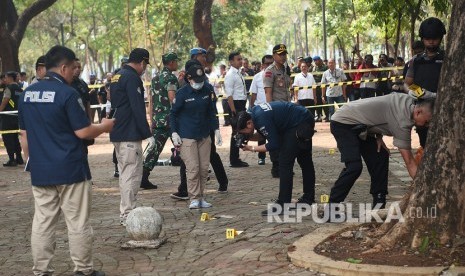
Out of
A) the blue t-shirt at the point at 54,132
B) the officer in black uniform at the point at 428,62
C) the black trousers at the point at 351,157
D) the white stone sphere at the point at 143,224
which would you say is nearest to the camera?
the blue t-shirt at the point at 54,132

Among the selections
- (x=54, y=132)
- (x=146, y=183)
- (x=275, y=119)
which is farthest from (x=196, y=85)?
(x=54, y=132)

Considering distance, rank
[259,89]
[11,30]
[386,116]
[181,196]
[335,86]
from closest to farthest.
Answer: [386,116] < [181,196] < [259,89] < [335,86] < [11,30]

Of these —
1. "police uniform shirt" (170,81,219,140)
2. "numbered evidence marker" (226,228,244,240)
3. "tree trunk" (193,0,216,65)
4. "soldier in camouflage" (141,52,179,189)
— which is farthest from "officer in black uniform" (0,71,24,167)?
"numbered evidence marker" (226,228,244,240)

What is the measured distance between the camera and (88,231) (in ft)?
24.0

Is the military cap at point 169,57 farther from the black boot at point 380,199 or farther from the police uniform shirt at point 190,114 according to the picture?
the black boot at point 380,199

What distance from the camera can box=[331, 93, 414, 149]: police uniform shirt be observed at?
8.23 meters

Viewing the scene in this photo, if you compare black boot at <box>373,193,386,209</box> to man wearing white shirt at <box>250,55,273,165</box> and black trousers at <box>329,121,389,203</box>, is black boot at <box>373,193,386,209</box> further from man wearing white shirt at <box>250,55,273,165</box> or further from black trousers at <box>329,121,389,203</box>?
man wearing white shirt at <box>250,55,273,165</box>

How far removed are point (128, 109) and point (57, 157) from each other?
9.62 feet

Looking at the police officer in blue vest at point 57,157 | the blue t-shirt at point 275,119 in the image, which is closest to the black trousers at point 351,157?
the blue t-shirt at point 275,119

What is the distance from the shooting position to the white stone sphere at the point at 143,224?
8.49 m

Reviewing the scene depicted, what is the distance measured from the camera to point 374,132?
29.1 ft

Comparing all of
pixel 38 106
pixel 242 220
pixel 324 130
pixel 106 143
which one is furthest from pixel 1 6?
Result: pixel 38 106
